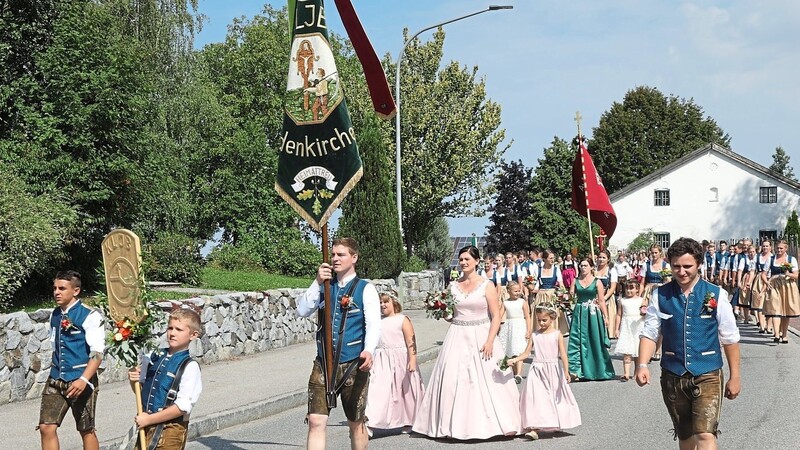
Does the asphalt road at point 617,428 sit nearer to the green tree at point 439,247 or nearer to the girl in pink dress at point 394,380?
the girl in pink dress at point 394,380

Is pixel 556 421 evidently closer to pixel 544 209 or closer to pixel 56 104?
pixel 56 104

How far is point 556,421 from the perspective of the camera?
10438 millimetres

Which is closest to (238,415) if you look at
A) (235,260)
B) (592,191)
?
(592,191)

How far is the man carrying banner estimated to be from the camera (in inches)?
296

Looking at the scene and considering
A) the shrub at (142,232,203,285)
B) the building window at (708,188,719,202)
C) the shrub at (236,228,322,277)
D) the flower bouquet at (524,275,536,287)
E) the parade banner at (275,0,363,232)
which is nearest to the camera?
the parade banner at (275,0,363,232)

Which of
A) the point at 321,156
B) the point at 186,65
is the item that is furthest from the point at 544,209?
the point at 321,156

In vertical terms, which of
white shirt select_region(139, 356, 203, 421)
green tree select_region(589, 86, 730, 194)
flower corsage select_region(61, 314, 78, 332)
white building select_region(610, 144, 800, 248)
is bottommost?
white shirt select_region(139, 356, 203, 421)

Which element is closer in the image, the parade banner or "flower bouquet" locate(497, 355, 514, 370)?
the parade banner

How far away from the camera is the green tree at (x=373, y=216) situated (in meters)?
30.8

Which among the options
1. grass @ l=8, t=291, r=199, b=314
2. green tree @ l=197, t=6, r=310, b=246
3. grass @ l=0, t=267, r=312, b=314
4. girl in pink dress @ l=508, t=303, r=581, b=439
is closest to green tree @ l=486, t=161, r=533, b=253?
green tree @ l=197, t=6, r=310, b=246

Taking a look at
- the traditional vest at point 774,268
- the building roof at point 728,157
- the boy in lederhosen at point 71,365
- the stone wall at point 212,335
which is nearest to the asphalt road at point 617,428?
the stone wall at point 212,335

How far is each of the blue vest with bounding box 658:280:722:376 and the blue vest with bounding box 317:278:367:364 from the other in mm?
2182

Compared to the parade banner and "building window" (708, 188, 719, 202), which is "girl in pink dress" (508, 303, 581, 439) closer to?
the parade banner

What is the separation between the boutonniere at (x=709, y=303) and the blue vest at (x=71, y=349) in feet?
14.7
